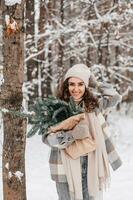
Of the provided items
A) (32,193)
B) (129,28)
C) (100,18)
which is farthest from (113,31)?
(32,193)

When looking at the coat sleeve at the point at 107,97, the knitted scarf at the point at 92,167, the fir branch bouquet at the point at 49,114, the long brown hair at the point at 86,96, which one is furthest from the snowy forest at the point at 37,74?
the coat sleeve at the point at 107,97

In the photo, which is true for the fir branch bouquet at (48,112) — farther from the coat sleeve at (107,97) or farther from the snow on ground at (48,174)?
the snow on ground at (48,174)

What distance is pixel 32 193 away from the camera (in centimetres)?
725

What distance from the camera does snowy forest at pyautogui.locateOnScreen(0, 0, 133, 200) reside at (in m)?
4.61

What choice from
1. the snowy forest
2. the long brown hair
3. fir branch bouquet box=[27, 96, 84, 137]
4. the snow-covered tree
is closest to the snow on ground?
the snowy forest

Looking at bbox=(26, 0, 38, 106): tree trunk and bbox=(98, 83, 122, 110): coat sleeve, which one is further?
bbox=(26, 0, 38, 106): tree trunk

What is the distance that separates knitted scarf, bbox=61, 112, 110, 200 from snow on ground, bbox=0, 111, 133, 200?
221cm

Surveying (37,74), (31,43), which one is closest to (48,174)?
(31,43)

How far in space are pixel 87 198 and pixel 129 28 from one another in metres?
11.2

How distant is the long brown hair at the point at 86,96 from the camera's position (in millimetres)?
4824

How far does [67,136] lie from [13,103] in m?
0.60

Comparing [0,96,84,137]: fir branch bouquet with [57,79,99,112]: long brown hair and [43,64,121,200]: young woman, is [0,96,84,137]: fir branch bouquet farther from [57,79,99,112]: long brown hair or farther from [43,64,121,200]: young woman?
[57,79,99,112]: long brown hair

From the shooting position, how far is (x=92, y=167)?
4.75 meters

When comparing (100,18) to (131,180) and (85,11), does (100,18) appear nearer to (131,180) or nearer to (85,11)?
(85,11)
